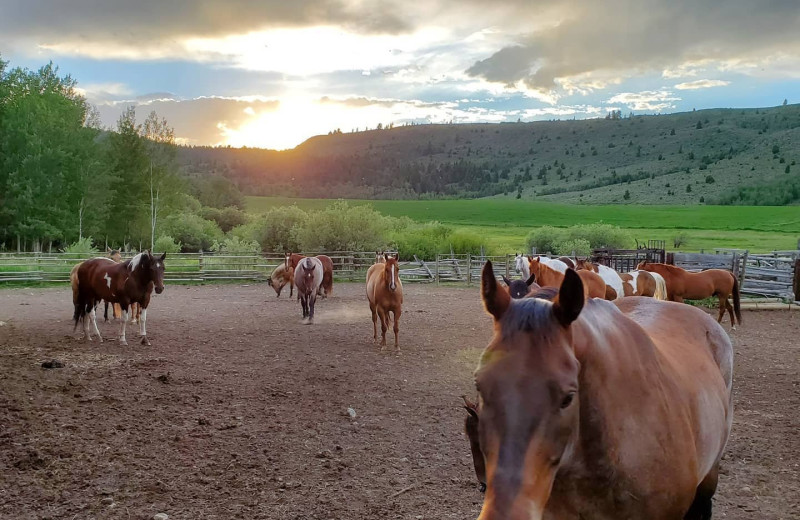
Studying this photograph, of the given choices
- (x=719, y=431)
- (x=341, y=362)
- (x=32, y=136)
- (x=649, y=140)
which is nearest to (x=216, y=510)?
(x=719, y=431)

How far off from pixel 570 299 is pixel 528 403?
0.34 m

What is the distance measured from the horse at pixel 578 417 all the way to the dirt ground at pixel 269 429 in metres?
2.39

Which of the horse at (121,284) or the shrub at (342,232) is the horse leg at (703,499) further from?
the shrub at (342,232)

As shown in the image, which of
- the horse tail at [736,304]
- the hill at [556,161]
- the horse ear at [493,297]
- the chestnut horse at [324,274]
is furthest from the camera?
the hill at [556,161]

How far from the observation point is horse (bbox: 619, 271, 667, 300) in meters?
11.7

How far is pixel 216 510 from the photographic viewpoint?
3.91 m

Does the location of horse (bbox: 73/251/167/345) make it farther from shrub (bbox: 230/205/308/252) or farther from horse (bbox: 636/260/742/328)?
shrub (bbox: 230/205/308/252)

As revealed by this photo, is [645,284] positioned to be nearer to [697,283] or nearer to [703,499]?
[697,283]

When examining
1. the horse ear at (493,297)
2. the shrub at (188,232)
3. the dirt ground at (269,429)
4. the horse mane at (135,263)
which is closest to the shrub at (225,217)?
the shrub at (188,232)

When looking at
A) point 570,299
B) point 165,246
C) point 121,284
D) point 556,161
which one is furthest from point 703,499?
point 556,161

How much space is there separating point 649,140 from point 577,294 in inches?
4369

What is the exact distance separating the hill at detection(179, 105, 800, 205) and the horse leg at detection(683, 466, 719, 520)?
78.3 meters

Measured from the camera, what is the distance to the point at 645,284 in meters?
11.8

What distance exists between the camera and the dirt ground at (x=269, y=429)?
13.4 feet
